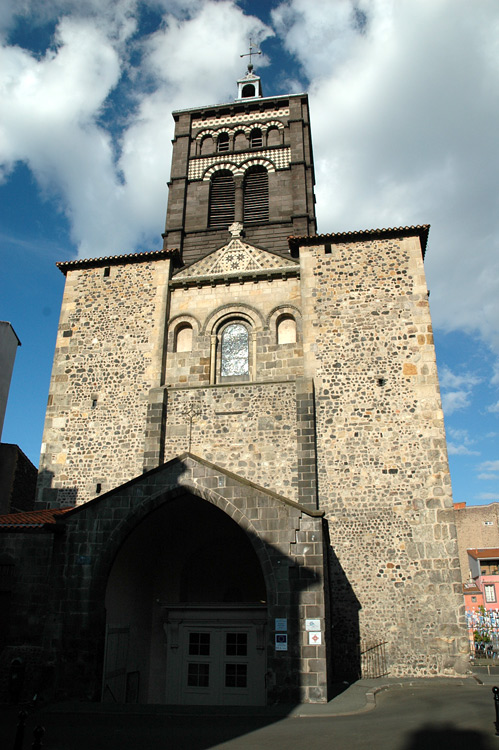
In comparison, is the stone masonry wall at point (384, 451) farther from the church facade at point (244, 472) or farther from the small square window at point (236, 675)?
the small square window at point (236, 675)

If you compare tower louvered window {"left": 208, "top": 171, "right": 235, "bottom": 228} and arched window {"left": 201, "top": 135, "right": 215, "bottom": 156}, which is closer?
tower louvered window {"left": 208, "top": 171, "right": 235, "bottom": 228}

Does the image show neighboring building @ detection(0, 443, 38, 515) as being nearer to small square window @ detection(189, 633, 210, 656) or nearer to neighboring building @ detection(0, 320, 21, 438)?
neighboring building @ detection(0, 320, 21, 438)

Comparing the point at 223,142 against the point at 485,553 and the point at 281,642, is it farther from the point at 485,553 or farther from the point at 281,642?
the point at 485,553

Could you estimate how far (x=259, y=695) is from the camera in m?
11.7

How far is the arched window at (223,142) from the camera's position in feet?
76.2

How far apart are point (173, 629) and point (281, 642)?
3604mm

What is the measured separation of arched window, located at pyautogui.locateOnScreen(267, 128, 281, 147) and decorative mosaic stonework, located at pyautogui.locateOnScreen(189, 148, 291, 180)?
551 millimetres

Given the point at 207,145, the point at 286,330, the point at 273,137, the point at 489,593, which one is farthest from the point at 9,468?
the point at 489,593

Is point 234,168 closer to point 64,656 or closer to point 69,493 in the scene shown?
point 69,493

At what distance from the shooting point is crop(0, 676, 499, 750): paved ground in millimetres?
7355

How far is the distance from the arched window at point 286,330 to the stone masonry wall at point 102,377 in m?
3.72

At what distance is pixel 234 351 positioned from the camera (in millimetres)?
17031

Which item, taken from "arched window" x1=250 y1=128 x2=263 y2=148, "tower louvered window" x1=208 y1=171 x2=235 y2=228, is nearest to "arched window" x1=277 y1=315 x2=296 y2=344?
"tower louvered window" x1=208 y1=171 x2=235 y2=228

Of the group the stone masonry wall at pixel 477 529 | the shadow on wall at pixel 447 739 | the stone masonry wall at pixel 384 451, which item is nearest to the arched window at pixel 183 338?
the stone masonry wall at pixel 384 451
